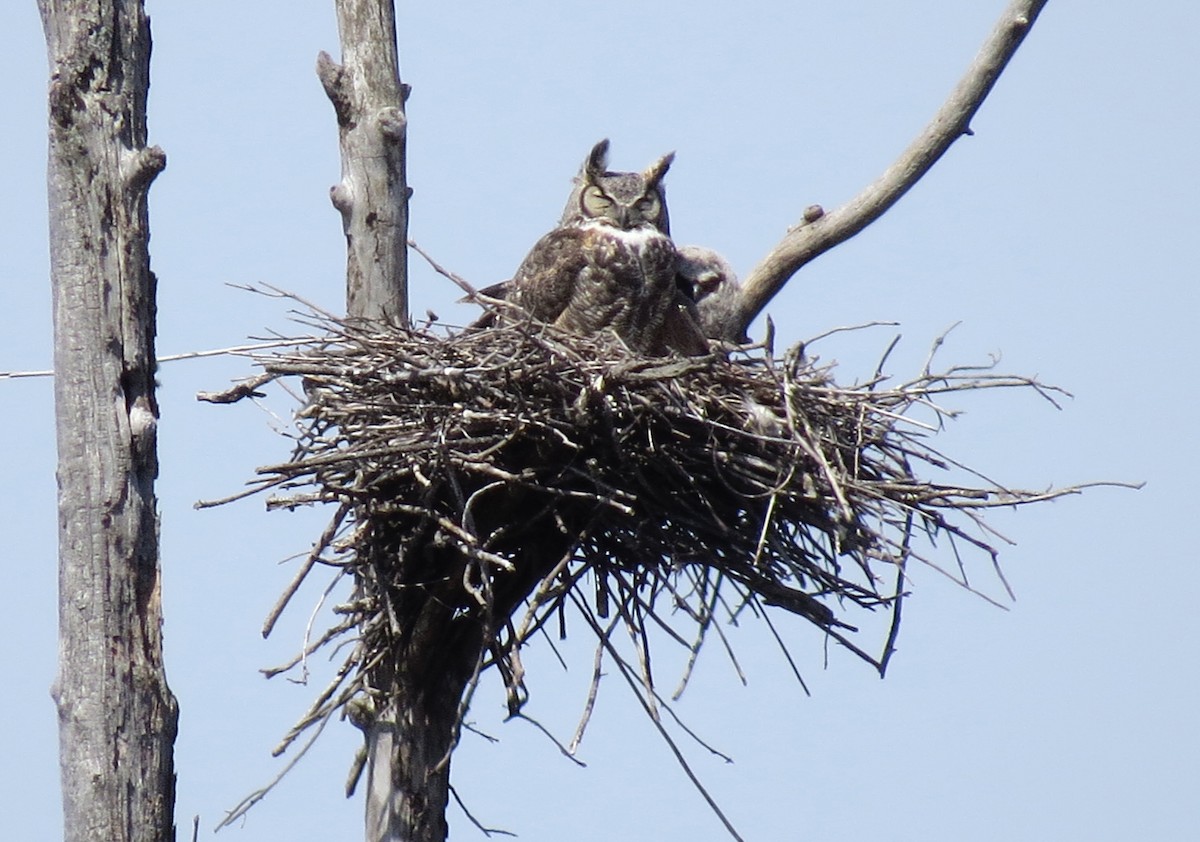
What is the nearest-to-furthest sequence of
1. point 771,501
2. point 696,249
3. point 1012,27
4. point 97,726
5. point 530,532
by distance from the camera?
point 97,726
point 771,501
point 530,532
point 1012,27
point 696,249

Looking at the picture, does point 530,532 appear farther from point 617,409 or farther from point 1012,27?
point 1012,27

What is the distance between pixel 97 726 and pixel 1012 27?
3174mm

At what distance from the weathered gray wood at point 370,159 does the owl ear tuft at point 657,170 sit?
1.00 m

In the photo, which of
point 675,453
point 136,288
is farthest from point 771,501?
point 136,288

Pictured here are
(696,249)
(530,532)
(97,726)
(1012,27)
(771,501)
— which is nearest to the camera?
(97,726)

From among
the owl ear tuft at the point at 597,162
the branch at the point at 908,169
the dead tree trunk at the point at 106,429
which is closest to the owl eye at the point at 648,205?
the owl ear tuft at the point at 597,162

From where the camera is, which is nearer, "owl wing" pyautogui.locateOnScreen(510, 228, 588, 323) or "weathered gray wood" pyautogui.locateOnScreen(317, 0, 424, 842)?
"weathered gray wood" pyautogui.locateOnScreen(317, 0, 424, 842)

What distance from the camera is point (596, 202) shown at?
5238 mm

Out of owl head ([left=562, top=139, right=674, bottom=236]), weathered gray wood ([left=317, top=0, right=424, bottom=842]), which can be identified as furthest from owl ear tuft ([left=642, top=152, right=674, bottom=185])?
weathered gray wood ([left=317, top=0, right=424, bottom=842])

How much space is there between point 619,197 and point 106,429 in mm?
2135

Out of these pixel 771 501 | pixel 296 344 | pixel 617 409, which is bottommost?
pixel 771 501

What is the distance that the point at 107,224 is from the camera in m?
3.62

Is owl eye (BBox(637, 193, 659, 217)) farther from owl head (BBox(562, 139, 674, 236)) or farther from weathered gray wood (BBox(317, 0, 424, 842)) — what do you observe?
weathered gray wood (BBox(317, 0, 424, 842))

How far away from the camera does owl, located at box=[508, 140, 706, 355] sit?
16.1 ft
